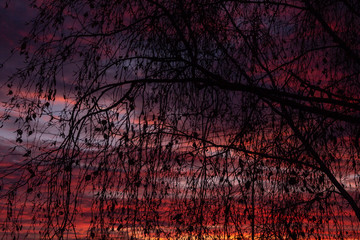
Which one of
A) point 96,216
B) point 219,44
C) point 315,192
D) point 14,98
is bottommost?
point 96,216

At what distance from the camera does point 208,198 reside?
3.97 metres

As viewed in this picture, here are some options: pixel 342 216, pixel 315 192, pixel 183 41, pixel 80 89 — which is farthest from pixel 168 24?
pixel 342 216

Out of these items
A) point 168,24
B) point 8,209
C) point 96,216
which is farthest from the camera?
point 168,24

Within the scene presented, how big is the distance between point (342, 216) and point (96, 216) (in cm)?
263

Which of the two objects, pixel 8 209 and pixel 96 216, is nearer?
pixel 96 216

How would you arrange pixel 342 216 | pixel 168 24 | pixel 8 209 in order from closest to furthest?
1. pixel 8 209
2. pixel 168 24
3. pixel 342 216

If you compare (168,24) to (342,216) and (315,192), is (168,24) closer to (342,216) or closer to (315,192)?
(315,192)

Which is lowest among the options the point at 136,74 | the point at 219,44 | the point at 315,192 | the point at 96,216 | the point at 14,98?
the point at 96,216

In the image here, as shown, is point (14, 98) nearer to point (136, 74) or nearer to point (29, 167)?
point (29, 167)

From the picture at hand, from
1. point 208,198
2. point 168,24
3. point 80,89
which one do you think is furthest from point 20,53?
point 208,198

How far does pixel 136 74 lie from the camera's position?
4.18 m

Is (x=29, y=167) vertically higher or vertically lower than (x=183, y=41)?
lower

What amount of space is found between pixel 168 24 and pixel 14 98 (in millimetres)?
1632

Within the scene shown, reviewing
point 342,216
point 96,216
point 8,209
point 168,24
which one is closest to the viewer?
point 96,216
